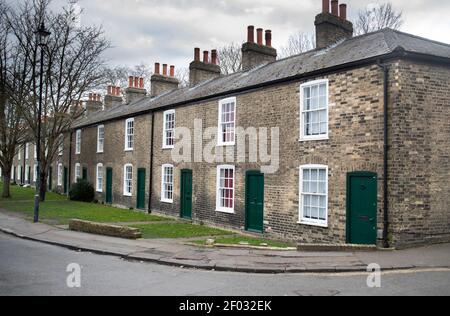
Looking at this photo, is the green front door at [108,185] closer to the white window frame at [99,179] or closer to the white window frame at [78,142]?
the white window frame at [99,179]

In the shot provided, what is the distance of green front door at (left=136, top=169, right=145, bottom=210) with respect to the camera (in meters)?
24.8

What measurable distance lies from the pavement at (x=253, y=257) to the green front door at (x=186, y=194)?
6.48 meters

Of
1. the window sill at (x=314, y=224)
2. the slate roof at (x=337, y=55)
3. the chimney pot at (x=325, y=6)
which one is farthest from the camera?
the chimney pot at (x=325, y=6)

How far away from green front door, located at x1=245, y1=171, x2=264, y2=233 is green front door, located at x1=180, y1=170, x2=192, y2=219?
443cm

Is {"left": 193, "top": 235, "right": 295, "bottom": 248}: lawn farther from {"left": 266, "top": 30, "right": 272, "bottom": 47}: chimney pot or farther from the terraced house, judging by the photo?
{"left": 266, "top": 30, "right": 272, "bottom": 47}: chimney pot

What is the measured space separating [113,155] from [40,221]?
33.6 ft

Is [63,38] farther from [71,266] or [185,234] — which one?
[71,266]

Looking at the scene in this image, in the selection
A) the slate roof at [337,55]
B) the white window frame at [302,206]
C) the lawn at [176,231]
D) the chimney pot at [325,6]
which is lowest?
the lawn at [176,231]

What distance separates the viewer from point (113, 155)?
28.6m

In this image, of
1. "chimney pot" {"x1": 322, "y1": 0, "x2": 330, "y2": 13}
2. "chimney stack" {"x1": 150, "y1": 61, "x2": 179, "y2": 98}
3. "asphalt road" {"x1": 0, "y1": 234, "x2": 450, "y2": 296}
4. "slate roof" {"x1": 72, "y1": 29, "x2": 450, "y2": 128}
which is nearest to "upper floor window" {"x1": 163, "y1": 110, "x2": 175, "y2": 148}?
"slate roof" {"x1": 72, "y1": 29, "x2": 450, "y2": 128}

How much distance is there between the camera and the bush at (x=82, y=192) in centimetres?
3017

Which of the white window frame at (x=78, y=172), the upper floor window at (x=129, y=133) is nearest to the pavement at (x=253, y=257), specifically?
the upper floor window at (x=129, y=133)

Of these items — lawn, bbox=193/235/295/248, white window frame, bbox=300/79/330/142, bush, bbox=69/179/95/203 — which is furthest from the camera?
bush, bbox=69/179/95/203
